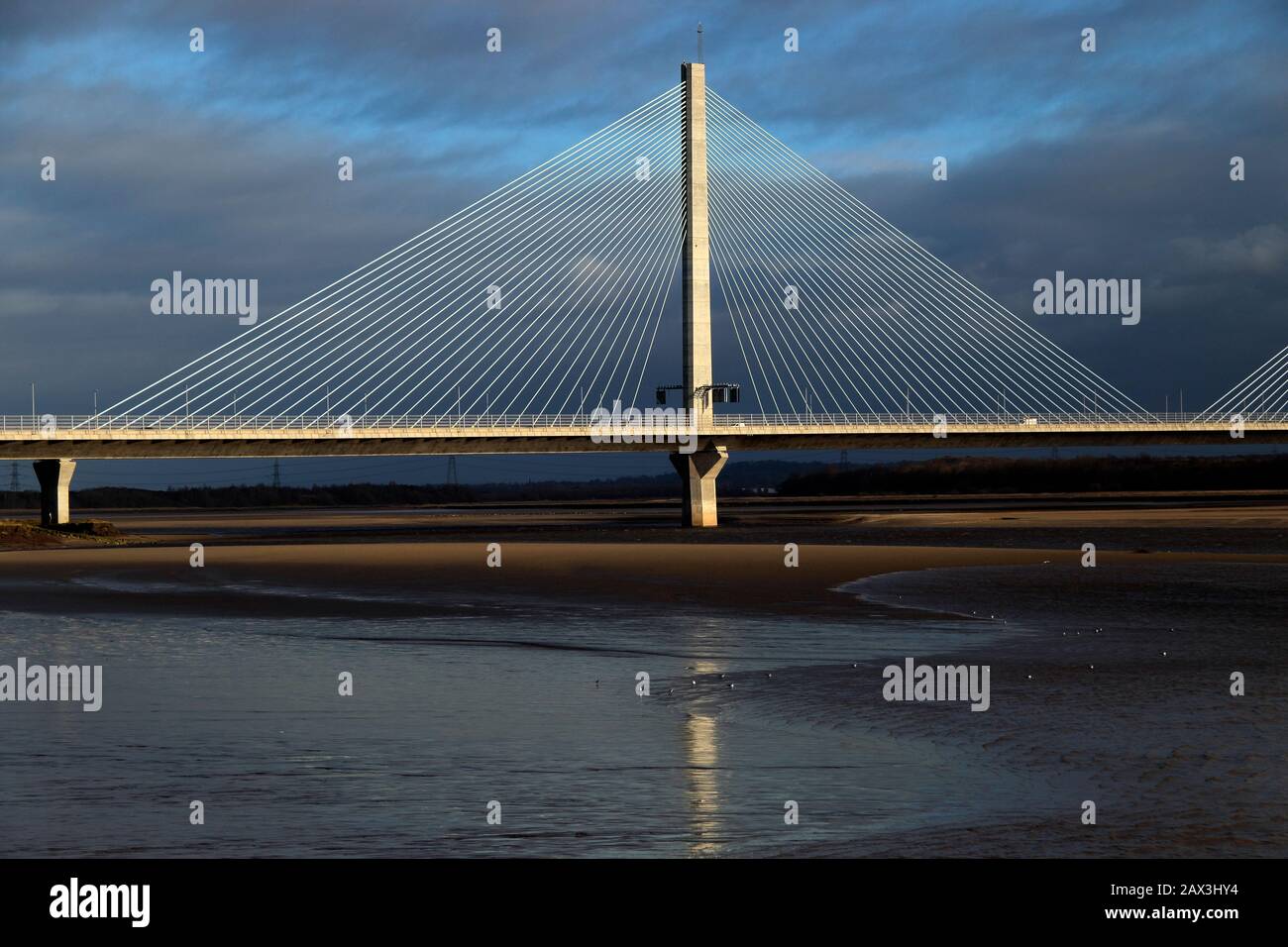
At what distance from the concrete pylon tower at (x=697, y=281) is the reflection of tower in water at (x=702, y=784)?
63.7m

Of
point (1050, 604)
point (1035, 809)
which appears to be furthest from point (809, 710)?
point (1050, 604)

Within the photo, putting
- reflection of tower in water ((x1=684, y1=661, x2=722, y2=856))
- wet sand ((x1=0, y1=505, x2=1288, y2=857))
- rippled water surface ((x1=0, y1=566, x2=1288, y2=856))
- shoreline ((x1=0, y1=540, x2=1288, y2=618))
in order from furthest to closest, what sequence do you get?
shoreline ((x1=0, y1=540, x2=1288, y2=618)), wet sand ((x1=0, y1=505, x2=1288, y2=857)), rippled water surface ((x1=0, y1=566, x2=1288, y2=856)), reflection of tower in water ((x1=684, y1=661, x2=722, y2=856))

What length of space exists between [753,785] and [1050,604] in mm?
18908

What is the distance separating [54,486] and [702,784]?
235 ft

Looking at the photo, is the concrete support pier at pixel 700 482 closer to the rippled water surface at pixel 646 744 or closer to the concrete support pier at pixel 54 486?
the concrete support pier at pixel 54 486

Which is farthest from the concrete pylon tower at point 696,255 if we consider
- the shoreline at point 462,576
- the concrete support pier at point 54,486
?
the concrete support pier at point 54,486

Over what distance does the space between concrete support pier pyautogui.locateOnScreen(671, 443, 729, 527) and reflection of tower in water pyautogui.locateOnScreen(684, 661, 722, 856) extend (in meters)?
68.9

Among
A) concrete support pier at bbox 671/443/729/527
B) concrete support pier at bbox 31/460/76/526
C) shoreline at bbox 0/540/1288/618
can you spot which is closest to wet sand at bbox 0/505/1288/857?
shoreline at bbox 0/540/1288/618

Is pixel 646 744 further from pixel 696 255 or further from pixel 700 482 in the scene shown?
pixel 700 482

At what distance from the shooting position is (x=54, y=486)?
76562mm

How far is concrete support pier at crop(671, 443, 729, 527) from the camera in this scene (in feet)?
277

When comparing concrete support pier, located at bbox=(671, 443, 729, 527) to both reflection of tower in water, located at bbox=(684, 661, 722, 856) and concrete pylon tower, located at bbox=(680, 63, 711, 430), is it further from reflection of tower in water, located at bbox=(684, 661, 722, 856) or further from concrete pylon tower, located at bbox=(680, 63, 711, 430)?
reflection of tower in water, located at bbox=(684, 661, 722, 856)
